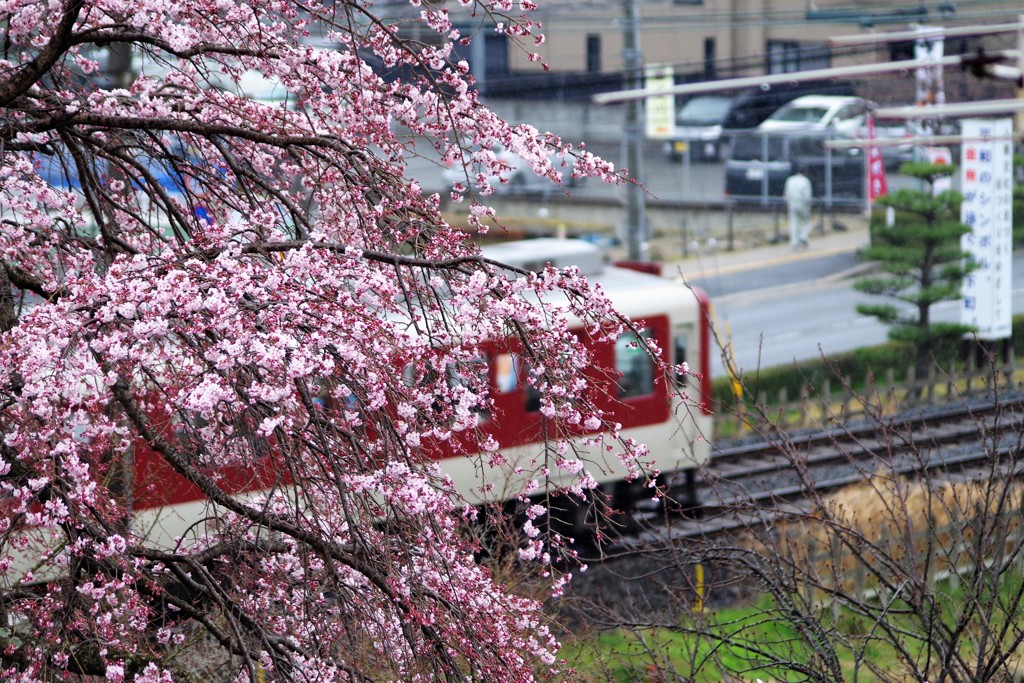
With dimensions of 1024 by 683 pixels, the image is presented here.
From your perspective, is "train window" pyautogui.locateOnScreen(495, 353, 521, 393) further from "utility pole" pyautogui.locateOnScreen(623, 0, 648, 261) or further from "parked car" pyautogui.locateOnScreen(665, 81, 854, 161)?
"parked car" pyautogui.locateOnScreen(665, 81, 854, 161)

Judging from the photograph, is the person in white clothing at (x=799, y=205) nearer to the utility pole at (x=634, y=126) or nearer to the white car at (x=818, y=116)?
the white car at (x=818, y=116)

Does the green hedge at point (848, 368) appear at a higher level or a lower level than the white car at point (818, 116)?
lower

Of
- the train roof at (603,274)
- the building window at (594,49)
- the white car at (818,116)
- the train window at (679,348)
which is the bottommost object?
the train window at (679,348)

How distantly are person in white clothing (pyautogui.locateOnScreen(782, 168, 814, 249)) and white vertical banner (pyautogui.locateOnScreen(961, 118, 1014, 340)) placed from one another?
8.00 meters

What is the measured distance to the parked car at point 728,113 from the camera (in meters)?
30.1

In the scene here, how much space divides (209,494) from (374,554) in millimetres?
694

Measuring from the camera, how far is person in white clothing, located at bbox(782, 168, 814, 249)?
85.5ft

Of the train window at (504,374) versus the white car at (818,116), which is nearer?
the train window at (504,374)

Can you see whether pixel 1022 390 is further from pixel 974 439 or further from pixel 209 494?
pixel 974 439

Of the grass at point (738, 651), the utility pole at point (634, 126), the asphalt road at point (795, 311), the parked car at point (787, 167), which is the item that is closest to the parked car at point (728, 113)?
the parked car at point (787, 167)

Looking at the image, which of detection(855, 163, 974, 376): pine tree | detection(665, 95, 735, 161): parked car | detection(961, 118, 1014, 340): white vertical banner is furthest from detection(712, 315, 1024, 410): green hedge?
detection(665, 95, 735, 161): parked car

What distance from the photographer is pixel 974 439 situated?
1546 cm

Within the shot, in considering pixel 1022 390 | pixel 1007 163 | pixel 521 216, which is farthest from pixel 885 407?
pixel 521 216

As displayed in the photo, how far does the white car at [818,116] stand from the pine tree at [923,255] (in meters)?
7.93
